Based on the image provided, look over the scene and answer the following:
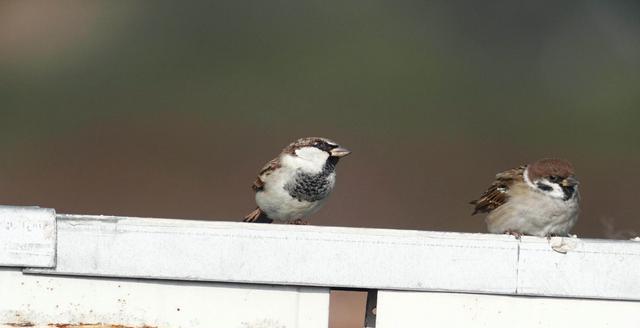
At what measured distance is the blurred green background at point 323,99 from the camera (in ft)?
32.0

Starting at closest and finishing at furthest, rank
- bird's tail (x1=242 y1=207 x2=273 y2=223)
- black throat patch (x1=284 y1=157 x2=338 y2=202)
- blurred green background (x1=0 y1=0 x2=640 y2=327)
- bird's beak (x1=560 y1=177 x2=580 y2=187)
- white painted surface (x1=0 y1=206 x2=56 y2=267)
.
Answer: white painted surface (x1=0 y1=206 x2=56 y2=267) < bird's beak (x1=560 y1=177 x2=580 y2=187) < black throat patch (x1=284 y1=157 x2=338 y2=202) < bird's tail (x1=242 y1=207 x2=273 y2=223) < blurred green background (x1=0 y1=0 x2=640 y2=327)

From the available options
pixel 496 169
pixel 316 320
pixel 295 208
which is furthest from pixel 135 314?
pixel 496 169

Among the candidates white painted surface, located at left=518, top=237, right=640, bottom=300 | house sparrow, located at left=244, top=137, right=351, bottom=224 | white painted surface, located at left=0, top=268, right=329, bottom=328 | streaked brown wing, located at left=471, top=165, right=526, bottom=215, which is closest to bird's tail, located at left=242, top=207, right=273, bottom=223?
house sparrow, located at left=244, top=137, right=351, bottom=224

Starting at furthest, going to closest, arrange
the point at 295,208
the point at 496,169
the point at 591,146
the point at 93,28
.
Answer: the point at 93,28, the point at 591,146, the point at 496,169, the point at 295,208

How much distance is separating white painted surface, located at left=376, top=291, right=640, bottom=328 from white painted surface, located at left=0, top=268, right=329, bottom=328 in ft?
0.58

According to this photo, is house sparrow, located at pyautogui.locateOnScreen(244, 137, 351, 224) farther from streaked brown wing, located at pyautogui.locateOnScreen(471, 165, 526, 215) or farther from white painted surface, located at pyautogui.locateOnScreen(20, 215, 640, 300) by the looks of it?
white painted surface, located at pyautogui.locateOnScreen(20, 215, 640, 300)

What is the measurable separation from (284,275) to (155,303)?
1.06ft

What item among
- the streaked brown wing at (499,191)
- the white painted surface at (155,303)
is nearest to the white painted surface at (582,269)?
the white painted surface at (155,303)

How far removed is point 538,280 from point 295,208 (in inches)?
73.1

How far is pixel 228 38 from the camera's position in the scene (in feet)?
44.5

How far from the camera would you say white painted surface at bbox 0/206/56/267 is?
2871 mm

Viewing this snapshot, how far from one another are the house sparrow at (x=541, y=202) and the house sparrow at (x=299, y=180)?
0.70 metres

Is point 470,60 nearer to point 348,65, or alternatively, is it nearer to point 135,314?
point 348,65

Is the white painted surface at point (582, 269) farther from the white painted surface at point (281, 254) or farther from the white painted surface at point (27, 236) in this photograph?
the white painted surface at point (27, 236)
